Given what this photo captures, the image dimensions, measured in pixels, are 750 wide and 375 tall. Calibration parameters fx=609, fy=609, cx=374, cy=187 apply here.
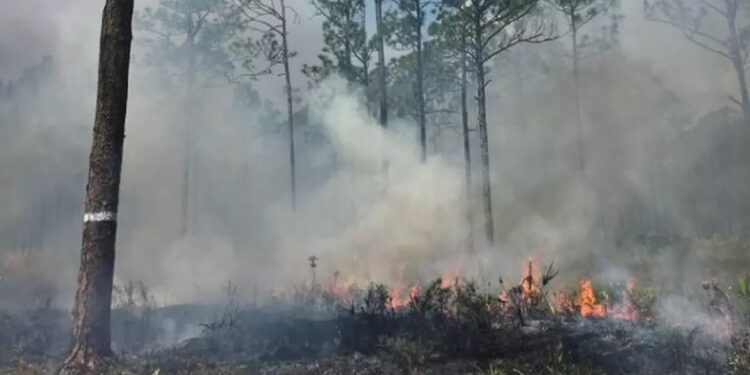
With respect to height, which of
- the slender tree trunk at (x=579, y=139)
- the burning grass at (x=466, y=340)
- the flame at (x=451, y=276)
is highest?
the slender tree trunk at (x=579, y=139)

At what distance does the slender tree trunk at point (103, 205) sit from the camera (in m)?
6.23

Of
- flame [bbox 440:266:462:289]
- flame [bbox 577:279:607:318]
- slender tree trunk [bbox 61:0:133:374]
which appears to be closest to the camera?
slender tree trunk [bbox 61:0:133:374]

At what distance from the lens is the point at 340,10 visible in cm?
2650

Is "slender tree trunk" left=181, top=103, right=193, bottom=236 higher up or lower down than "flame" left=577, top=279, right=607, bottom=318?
higher up

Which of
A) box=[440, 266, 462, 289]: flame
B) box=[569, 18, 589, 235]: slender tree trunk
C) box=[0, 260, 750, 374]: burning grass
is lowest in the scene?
box=[0, 260, 750, 374]: burning grass

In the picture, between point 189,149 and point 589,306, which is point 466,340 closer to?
point 589,306

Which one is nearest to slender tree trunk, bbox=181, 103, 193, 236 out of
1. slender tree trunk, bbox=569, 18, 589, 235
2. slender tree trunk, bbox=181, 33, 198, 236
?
slender tree trunk, bbox=181, 33, 198, 236

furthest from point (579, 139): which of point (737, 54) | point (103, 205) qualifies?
point (103, 205)

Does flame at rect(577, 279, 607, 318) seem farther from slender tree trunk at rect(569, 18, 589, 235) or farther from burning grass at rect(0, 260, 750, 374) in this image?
slender tree trunk at rect(569, 18, 589, 235)

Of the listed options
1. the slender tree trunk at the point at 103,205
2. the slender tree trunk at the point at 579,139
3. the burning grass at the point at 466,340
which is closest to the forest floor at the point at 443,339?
the burning grass at the point at 466,340

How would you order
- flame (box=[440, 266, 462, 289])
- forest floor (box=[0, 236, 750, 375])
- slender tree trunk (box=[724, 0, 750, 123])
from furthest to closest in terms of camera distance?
1. slender tree trunk (box=[724, 0, 750, 123])
2. flame (box=[440, 266, 462, 289])
3. forest floor (box=[0, 236, 750, 375])

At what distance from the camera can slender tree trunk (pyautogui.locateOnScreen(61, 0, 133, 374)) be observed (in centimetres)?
Answer: 623

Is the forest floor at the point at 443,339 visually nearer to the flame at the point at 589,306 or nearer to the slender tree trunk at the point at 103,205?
the flame at the point at 589,306

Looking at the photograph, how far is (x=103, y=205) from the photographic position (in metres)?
6.57
